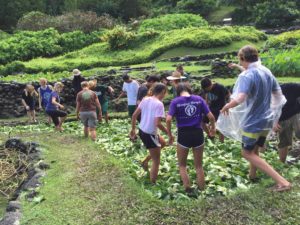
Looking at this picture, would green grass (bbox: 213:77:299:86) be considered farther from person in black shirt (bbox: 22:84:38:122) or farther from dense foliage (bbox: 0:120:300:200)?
person in black shirt (bbox: 22:84:38:122)

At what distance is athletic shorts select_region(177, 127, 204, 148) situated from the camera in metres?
7.36

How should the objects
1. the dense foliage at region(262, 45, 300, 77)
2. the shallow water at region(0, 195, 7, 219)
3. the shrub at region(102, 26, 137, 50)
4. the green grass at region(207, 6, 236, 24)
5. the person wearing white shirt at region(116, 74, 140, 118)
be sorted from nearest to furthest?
1. the shallow water at region(0, 195, 7, 219)
2. the person wearing white shirt at region(116, 74, 140, 118)
3. the dense foliage at region(262, 45, 300, 77)
4. the shrub at region(102, 26, 137, 50)
5. the green grass at region(207, 6, 236, 24)

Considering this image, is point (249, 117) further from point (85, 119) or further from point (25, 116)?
point (25, 116)

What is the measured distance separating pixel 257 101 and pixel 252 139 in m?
0.54

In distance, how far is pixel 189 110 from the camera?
24.1ft

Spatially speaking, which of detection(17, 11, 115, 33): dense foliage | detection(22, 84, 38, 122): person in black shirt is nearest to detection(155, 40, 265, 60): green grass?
detection(22, 84, 38, 122): person in black shirt

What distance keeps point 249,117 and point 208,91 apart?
356 centimetres

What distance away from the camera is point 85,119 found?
12.7m

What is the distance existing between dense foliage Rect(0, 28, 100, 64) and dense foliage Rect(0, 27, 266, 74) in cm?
127

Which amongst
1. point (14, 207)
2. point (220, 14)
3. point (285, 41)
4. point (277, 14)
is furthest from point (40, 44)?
point (14, 207)

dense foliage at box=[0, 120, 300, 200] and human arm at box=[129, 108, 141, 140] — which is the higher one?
human arm at box=[129, 108, 141, 140]

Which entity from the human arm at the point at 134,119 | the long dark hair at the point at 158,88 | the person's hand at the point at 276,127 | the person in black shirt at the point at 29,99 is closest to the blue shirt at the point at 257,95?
the person's hand at the point at 276,127

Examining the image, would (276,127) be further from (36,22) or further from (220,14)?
(220,14)

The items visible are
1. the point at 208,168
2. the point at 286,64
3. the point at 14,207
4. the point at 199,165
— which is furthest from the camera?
the point at 286,64
